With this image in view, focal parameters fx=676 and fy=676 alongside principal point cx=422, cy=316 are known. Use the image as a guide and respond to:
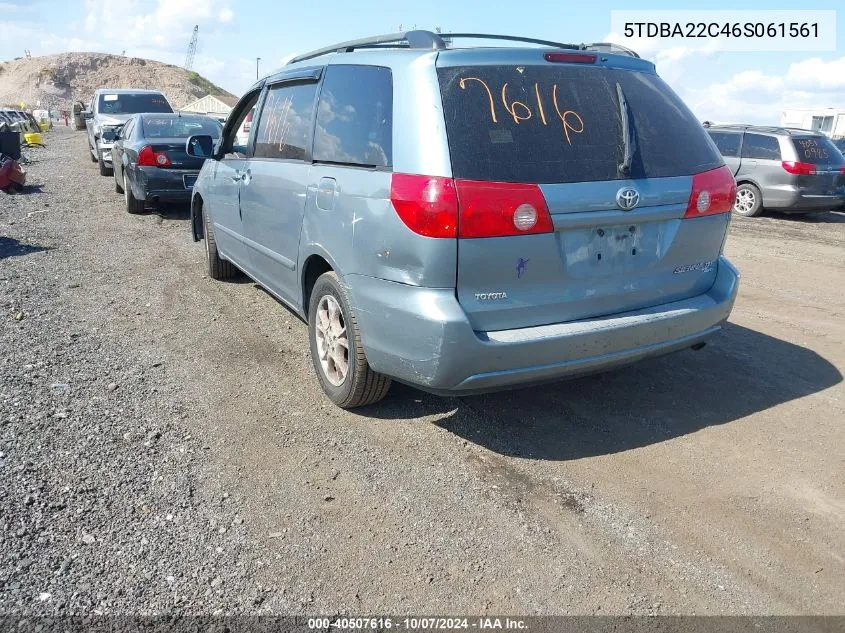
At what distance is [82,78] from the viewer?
10794 cm

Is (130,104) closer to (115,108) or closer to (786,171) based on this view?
(115,108)

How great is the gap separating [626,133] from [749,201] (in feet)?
36.5

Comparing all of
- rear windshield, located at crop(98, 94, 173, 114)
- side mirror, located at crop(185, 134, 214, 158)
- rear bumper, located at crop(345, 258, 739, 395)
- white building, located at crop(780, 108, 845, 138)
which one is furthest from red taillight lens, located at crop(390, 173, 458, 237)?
white building, located at crop(780, 108, 845, 138)

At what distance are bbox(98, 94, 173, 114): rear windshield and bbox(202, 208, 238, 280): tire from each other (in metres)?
12.1

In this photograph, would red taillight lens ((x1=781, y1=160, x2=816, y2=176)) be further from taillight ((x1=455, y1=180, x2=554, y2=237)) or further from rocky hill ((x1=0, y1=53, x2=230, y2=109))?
rocky hill ((x1=0, y1=53, x2=230, y2=109))

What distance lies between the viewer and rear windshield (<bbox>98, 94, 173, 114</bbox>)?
17422 mm

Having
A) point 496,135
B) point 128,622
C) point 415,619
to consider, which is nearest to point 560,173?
point 496,135

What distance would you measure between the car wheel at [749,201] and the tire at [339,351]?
11.2 metres

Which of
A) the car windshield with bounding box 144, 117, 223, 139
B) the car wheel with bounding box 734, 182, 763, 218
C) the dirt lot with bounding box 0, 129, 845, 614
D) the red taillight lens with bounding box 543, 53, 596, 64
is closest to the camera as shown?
the dirt lot with bounding box 0, 129, 845, 614

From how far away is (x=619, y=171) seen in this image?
132 inches

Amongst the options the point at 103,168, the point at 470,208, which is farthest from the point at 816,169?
the point at 103,168

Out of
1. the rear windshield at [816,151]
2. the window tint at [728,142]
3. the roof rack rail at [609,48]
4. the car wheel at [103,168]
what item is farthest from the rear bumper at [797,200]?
the car wheel at [103,168]

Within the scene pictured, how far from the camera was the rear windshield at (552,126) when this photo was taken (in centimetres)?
313

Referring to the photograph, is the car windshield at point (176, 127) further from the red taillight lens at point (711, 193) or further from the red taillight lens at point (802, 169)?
the red taillight lens at point (802, 169)
